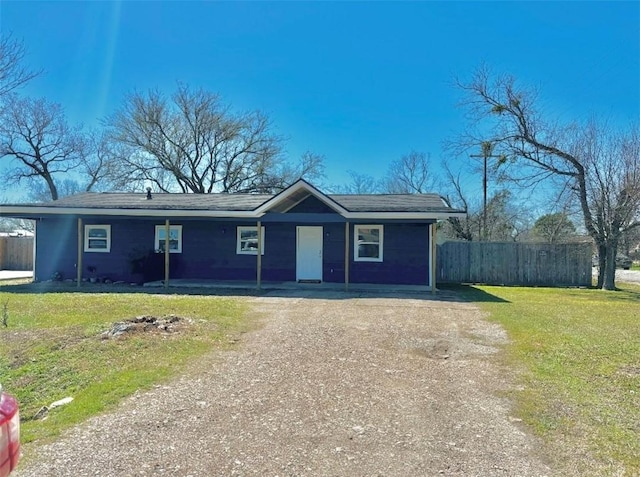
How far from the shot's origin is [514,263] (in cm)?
1927

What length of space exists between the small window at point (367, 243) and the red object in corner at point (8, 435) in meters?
13.8

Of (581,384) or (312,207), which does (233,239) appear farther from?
(581,384)

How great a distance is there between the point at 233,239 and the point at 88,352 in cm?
1038

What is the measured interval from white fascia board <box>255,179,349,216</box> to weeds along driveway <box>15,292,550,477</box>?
25.4 ft

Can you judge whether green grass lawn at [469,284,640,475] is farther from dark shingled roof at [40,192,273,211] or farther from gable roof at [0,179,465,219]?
dark shingled roof at [40,192,273,211]

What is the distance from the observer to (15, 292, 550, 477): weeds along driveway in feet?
10.0

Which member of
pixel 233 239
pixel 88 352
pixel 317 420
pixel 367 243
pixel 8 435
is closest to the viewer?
pixel 8 435

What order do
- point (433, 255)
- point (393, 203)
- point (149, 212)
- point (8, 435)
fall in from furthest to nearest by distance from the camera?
point (393, 203), point (149, 212), point (433, 255), point (8, 435)

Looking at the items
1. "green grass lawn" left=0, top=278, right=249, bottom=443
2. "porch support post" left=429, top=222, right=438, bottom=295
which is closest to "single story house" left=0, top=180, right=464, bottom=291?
"porch support post" left=429, top=222, right=438, bottom=295

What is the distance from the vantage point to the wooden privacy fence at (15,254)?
25.7m

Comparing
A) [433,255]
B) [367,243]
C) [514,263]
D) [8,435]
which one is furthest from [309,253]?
[8,435]

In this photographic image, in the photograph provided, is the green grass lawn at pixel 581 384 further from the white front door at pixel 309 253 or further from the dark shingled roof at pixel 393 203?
the white front door at pixel 309 253

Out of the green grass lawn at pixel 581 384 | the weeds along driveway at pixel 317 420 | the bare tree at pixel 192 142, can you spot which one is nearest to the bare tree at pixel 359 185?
the bare tree at pixel 192 142

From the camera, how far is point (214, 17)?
11.2 metres
